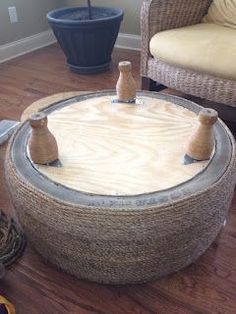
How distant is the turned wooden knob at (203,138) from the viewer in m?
0.85

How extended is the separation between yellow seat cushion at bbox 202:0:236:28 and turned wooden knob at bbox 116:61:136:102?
2.73 ft

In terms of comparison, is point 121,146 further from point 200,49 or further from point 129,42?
point 129,42

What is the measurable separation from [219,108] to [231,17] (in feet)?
1.46

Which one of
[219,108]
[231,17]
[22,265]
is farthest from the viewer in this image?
[219,108]

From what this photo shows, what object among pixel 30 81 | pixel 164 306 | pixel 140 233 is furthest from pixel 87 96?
pixel 30 81

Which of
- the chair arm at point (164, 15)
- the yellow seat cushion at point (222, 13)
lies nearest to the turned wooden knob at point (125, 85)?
the chair arm at point (164, 15)

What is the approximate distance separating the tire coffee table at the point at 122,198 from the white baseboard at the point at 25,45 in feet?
5.91

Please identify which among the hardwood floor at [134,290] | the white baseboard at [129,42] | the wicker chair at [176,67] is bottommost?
the hardwood floor at [134,290]

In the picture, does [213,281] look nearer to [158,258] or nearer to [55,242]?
[158,258]

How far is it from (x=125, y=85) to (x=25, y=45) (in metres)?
1.87

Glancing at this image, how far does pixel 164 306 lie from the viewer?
3.06 ft

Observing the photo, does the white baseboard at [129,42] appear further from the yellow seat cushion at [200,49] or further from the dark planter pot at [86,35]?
Result: the yellow seat cushion at [200,49]

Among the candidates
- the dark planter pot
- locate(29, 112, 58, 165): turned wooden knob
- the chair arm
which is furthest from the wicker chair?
locate(29, 112, 58, 165): turned wooden knob

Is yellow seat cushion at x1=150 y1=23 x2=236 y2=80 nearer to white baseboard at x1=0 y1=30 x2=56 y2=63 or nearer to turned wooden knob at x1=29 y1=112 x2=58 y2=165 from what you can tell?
turned wooden knob at x1=29 y1=112 x2=58 y2=165
